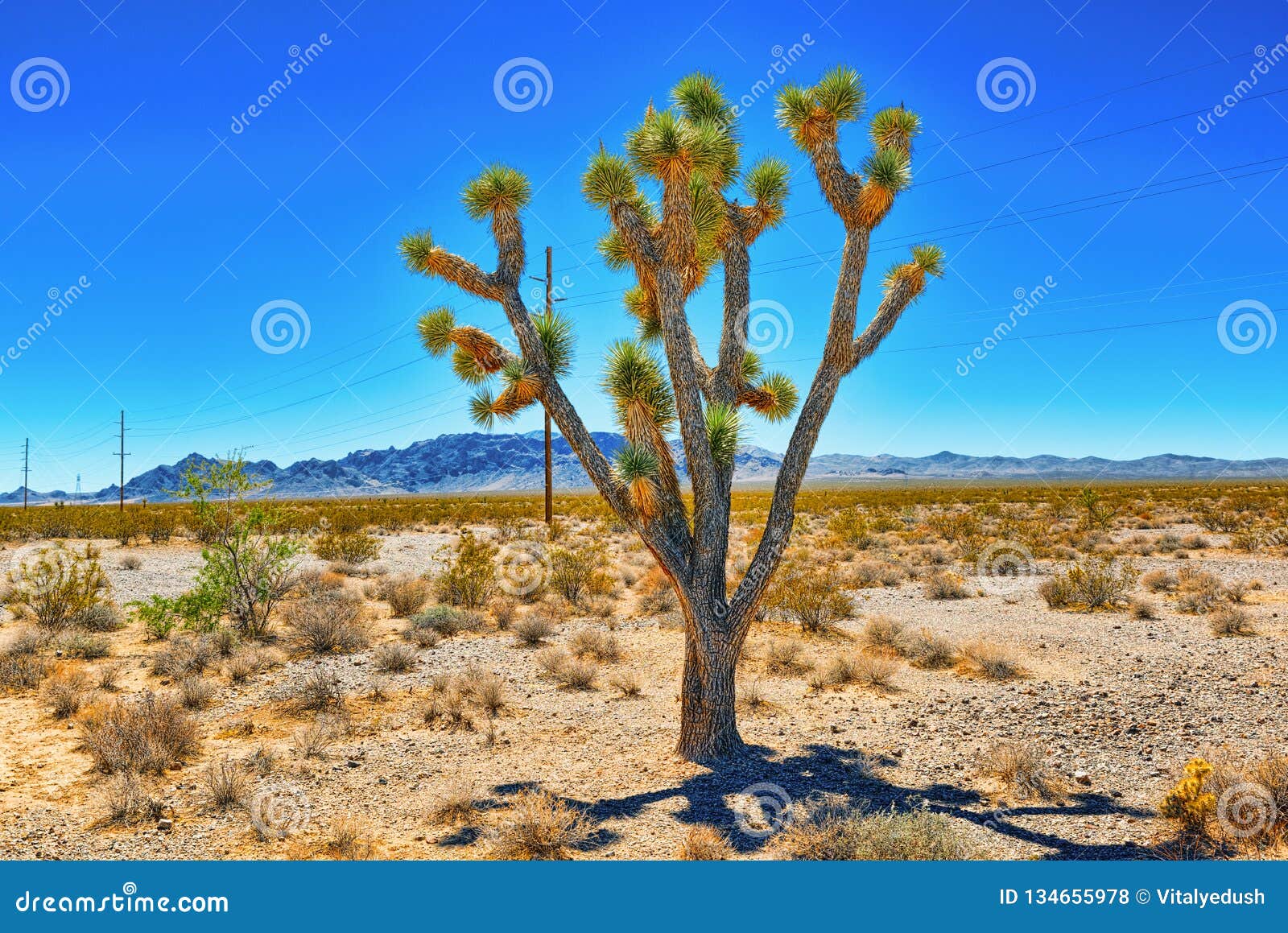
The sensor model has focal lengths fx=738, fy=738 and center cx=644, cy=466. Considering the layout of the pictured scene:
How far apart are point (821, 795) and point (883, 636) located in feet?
19.7

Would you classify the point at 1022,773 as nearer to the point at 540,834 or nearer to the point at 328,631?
the point at 540,834

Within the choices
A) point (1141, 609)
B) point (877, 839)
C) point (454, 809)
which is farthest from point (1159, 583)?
point (454, 809)

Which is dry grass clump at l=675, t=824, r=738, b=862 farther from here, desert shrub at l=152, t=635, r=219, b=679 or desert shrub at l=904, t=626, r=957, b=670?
desert shrub at l=152, t=635, r=219, b=679

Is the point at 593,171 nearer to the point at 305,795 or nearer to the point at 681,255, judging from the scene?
the point at 681,255

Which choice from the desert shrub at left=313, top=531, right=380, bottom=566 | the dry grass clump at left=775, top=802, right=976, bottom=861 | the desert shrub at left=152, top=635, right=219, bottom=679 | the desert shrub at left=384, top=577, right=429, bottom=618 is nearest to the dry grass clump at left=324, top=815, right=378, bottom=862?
the dry grass clump at left=775, top=802, right=976, bottom=861

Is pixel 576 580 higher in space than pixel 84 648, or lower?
higher

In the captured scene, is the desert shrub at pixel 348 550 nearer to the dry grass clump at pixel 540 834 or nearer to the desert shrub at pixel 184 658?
the desert shrub at pixel 184 658

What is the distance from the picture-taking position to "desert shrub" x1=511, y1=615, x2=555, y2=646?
12.6m

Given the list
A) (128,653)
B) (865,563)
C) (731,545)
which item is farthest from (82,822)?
(731,545)

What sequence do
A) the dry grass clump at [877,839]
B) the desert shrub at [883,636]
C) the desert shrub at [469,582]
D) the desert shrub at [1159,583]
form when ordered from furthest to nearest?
the desert shrub at [1159,583] → the desert shrub at [469,582] → the desert shrub at [883,636] → the dry grass clump at [877,839]

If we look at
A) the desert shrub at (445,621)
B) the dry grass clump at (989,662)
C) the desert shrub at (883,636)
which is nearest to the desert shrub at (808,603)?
the desert shrub at (883,636)

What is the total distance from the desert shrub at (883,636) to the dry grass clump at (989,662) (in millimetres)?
975

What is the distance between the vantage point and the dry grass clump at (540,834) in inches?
212

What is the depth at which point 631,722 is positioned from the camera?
8.72 metres
